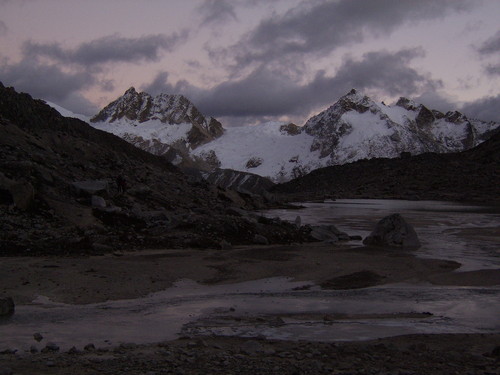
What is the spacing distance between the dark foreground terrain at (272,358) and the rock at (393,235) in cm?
1581

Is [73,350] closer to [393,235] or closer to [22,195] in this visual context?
[22,195]

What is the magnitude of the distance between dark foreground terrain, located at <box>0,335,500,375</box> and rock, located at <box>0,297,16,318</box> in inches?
122

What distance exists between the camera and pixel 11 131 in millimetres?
32406

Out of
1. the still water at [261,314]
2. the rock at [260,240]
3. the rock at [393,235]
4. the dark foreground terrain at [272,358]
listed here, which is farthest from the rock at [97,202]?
the dark foreground terrain at [272,358]

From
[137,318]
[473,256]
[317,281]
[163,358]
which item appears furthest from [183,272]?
[473,256]

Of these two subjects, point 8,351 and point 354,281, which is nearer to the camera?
point 8,351

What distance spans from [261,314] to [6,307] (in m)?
5.23

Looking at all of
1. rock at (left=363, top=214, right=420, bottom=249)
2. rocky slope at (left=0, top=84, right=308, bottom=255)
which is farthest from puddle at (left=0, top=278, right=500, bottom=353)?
rock at (left=363, top=214, right=420, bottom=249)

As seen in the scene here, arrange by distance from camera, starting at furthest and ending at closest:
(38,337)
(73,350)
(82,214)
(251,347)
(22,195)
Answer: (82,214), (22,195), (38,337), (251,347), (73,350)

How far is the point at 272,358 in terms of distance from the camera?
825 cm

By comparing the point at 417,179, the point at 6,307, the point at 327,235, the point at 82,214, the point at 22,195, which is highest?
the point at 417,179

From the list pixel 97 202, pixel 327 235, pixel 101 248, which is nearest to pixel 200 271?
pixel 101 248

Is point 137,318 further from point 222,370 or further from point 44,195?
point 44,195

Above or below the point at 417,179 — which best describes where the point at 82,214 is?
below
